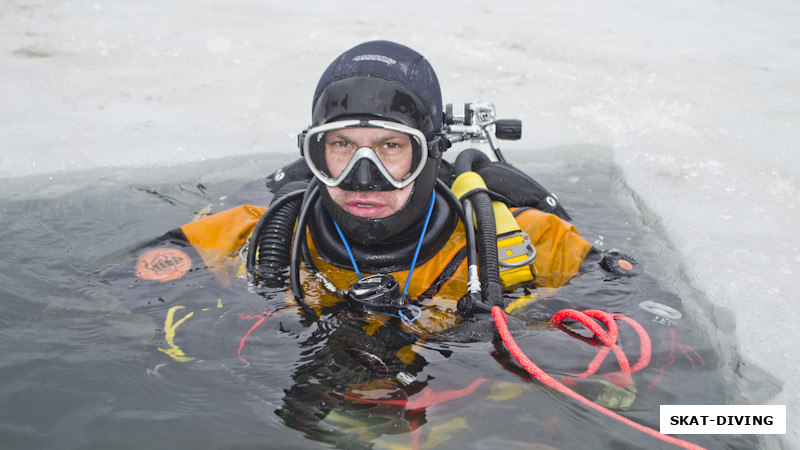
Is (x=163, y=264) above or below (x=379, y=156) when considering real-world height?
below

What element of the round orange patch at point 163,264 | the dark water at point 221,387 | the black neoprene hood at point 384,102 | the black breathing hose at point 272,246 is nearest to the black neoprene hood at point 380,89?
the black neoprene hood at point 384,102

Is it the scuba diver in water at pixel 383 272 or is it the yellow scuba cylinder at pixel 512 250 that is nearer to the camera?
the scuba diver in water at pixel 383 272

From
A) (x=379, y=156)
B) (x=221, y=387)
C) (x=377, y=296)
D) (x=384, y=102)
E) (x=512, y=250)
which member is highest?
(x=384, y=102)

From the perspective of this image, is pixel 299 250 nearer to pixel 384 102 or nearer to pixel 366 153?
pixel 366 153

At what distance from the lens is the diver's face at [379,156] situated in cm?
240

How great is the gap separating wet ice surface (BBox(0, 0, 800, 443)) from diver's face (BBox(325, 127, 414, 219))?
63.2 inches

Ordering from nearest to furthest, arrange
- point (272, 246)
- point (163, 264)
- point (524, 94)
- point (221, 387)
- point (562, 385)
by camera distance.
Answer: point (562, 385) → point (221, 387) → point (272, 246) → point (163, 264) → point (524, 94)

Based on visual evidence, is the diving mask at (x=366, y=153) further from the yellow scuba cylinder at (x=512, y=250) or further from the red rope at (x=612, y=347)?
the red rope at (x=612, y=347)

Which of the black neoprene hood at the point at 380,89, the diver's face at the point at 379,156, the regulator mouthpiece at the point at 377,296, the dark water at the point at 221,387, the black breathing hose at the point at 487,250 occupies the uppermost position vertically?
the black neoprene hood at the point at 380,89

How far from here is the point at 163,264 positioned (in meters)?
2.80

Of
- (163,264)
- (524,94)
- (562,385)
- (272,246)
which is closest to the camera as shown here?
(562,385)

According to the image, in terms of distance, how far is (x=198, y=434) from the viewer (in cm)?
189

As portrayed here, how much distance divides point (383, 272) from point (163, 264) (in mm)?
1072

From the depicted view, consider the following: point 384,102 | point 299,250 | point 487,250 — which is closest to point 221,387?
point 299,250
